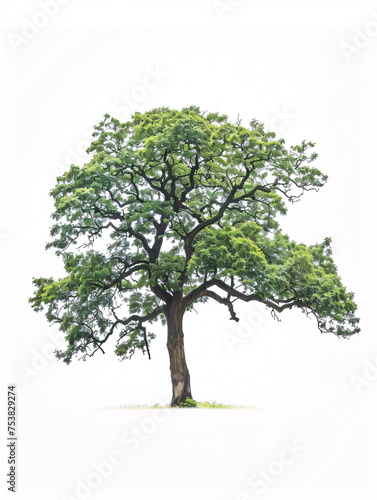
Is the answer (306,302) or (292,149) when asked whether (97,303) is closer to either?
(306,302)

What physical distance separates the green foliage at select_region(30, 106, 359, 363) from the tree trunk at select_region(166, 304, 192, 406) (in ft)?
1.33

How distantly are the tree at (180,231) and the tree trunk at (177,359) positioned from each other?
2 centimetres

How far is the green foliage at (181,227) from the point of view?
45.8 feet

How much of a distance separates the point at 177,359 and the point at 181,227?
10.3 ft

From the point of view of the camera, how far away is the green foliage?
549 inches

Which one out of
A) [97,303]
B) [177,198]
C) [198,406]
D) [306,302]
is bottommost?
[198,406]

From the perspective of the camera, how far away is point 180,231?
51.6 ft

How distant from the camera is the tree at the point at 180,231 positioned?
13961 mm

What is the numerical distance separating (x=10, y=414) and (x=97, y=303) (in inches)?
137

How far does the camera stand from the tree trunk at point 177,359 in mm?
15047

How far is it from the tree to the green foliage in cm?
3

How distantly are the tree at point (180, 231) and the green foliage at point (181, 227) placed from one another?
0.09 ft

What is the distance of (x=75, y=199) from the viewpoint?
1372 cm

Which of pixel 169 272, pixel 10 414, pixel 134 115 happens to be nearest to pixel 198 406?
pixel 169 272
